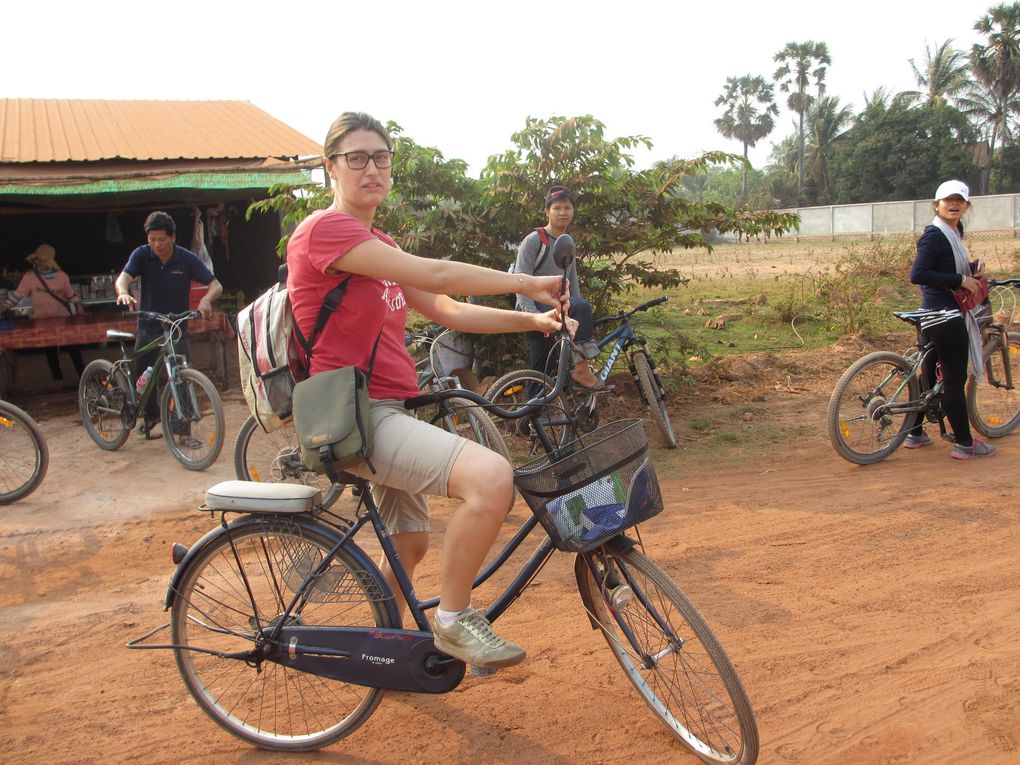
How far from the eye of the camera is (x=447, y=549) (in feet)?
9.29

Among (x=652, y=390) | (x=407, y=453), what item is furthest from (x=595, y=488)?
(x=652, y=390)

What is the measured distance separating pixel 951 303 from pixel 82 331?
872 centimetres

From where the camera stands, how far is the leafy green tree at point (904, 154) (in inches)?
1676

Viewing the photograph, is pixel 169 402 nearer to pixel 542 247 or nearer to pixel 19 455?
pixel 19 455

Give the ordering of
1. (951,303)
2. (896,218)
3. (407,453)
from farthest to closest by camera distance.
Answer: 1. (896,218)
2. (951,303)
3. (407,453)

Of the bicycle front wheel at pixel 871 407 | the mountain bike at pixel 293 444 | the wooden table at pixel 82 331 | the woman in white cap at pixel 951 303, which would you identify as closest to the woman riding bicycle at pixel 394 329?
the mountain bike at pixel 293 444

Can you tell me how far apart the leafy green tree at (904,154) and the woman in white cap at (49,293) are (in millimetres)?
41841

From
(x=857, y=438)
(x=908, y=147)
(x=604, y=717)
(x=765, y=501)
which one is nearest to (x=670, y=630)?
(x=604, y=717)

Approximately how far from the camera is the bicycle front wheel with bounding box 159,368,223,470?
6786 millimetres

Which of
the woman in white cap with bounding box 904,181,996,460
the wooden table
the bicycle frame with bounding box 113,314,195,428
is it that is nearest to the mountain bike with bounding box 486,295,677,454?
the woman in white cap with bounding box 904,181,996,460

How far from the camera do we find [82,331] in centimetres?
968

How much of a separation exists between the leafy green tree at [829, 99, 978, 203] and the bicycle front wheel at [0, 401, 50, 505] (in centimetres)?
4433

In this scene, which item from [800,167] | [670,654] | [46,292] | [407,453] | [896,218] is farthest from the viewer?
[800,167]

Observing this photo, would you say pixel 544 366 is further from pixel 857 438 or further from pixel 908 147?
pixel 908 147
